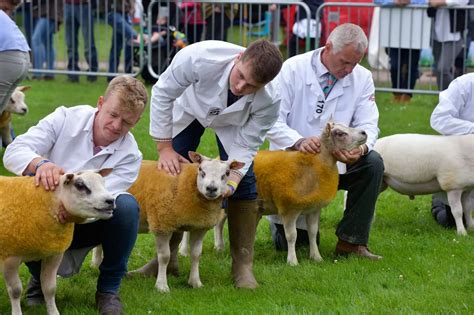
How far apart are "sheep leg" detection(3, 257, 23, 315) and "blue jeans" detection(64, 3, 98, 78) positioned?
1045 centimetres

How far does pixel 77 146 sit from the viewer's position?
5043 millimetres

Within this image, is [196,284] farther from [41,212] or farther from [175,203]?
[41,212]

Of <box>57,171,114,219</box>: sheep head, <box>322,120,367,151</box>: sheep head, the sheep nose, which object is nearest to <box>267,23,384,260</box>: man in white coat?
<box>322,120,367,151</box>: sheep head

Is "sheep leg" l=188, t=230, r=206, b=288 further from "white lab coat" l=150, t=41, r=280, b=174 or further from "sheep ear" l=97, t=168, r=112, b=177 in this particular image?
"sheep ear" l=97, t=168, r=112, b=177

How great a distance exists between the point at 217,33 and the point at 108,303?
10.5 metres

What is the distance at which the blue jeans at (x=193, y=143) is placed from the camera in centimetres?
587

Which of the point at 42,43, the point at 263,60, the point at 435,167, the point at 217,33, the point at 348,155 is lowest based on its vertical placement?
the point at 42,43

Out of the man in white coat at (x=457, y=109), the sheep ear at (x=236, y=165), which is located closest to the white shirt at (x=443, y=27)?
the man in white coat at (x=457, y=109)

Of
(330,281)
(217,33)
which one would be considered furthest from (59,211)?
(217,33)

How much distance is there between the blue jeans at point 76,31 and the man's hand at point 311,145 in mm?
9024

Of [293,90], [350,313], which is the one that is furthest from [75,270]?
[293,90]

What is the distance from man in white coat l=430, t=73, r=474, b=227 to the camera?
732 centimetres

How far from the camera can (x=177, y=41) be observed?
14258mm

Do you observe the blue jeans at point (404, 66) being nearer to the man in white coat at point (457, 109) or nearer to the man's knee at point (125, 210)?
the man in white coat at point (457, 109)
